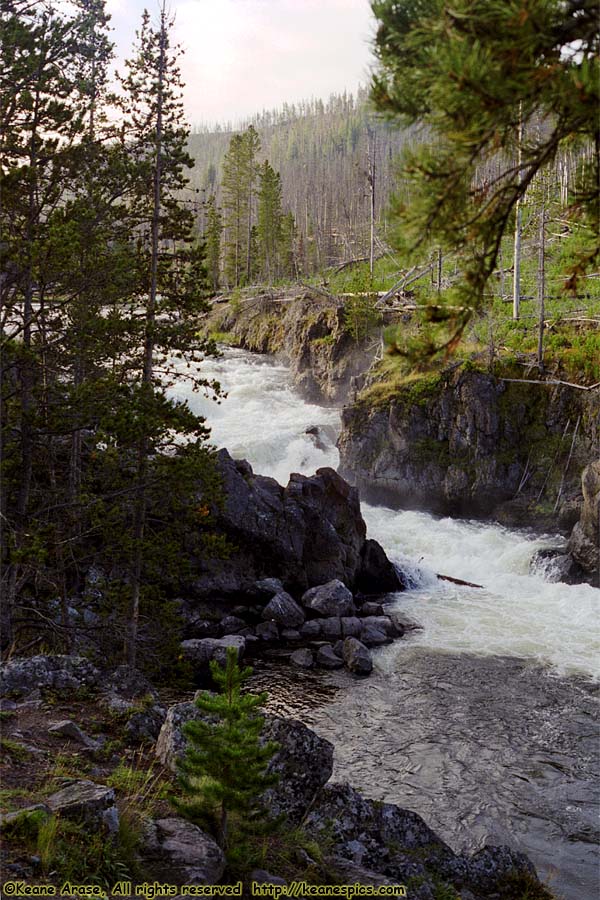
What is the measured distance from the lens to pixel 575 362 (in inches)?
1169

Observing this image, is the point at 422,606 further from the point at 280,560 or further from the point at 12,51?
the point at 12,51

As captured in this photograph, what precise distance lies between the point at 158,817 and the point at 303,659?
449 inches

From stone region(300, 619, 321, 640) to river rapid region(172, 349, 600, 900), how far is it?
7.33 feet

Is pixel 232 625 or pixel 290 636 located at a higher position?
pixel 232 625

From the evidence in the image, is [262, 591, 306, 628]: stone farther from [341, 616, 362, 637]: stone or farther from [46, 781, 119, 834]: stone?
[46, 781, 119, 834]: stone

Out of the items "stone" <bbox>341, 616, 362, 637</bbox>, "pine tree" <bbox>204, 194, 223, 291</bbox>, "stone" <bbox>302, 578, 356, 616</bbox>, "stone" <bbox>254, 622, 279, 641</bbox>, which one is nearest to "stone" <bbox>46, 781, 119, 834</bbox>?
"stone" <bbox>254, 622, 279, 641</bbox>

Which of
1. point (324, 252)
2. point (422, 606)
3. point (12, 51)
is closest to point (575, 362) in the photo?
point (422, 606)

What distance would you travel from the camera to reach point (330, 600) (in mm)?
21734

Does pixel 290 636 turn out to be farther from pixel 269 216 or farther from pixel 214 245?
pixel 214 245

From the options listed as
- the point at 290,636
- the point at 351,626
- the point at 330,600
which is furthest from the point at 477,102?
the point at 330,600

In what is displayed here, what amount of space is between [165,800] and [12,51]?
12.8 m

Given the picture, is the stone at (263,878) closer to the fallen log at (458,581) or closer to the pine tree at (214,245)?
the fallen log at (458,581)

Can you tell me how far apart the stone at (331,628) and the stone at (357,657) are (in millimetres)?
1372

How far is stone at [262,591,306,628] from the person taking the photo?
20922 mm
